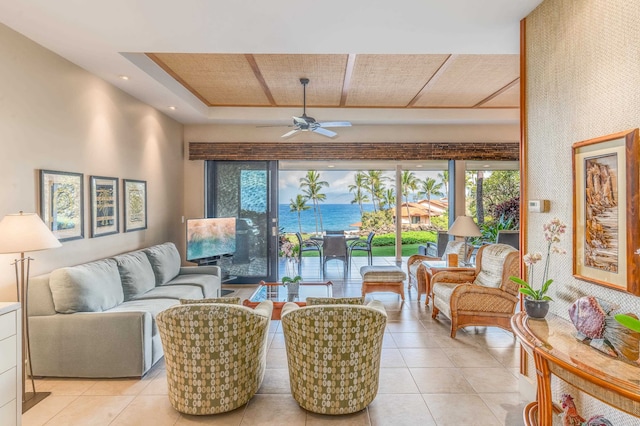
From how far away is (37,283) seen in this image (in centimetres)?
297

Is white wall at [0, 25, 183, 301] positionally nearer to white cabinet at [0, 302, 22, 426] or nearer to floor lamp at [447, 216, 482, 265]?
white cabinet at [0, 302, 22, 426]

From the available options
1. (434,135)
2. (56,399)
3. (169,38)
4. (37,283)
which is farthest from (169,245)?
(434,135)

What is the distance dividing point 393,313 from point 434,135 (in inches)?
126

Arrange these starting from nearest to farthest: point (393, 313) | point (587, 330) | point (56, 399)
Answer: point (587, 330), point (56, 399), point (393, 313)

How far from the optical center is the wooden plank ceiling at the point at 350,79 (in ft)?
12.5

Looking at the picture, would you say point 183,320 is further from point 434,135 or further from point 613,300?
point 434,135

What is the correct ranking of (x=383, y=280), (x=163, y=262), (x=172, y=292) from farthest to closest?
(x=383, y=280)
(x=163, y=262)
(x=172, y=292)

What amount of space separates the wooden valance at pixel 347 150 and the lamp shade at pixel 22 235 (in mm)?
3718

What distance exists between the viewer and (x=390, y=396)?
9.04ft

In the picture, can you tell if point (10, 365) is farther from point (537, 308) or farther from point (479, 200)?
point (479, 200)

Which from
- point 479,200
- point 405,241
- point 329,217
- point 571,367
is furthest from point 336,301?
point 329,217

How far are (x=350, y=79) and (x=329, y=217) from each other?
83.0 ft

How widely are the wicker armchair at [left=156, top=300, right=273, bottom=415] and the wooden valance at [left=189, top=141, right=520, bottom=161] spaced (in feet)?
13.2

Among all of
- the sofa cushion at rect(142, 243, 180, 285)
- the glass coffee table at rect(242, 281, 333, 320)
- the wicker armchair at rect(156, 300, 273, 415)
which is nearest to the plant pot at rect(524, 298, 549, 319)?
the wicker armchair at rect(156, 300, 273, 415)
